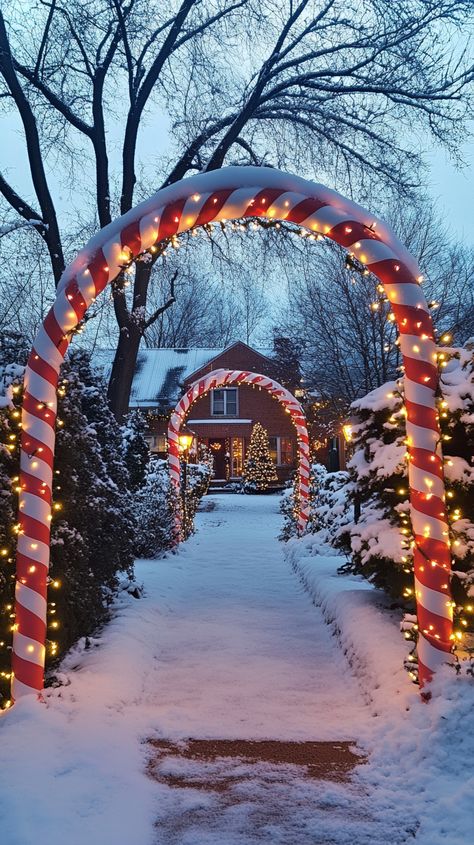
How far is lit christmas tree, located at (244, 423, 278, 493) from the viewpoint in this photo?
32438 mm

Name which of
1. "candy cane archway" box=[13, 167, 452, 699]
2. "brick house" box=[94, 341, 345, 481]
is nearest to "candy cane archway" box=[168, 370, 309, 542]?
"candy cane archway" box=[13, 167, 452, 699]

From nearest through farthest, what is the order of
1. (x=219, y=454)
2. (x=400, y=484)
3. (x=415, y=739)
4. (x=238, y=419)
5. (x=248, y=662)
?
1. (x=415, y=739)
2. (x=248, y=662)
3. (x=400, y=484)
4. (x=238, y=419)
5. (x=219, y=454)

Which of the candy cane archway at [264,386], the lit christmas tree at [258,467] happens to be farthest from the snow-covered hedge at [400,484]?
the lit christmas tree at [258,467]

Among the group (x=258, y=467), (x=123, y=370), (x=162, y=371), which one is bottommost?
(x=258, y=467)

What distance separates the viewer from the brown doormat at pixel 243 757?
11.3 feet

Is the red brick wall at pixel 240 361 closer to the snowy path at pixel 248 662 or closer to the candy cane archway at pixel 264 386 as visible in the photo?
the candy cane archway at pixel 264 386

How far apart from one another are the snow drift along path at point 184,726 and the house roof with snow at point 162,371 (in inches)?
1152

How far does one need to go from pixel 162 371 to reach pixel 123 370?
24.9 m

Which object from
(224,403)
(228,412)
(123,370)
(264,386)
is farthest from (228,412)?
(123,370)

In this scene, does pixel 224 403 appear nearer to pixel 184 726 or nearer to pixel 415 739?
pixel 184 726

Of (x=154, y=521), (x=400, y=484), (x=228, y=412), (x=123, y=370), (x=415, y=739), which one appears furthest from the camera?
(x=228, y=412)

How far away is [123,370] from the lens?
13.7 metres

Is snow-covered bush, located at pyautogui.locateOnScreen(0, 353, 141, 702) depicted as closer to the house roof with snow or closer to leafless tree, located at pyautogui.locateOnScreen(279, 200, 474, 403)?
leafless tree, located at pyautogui.locateOnScreen(279, 200, 474, 403)

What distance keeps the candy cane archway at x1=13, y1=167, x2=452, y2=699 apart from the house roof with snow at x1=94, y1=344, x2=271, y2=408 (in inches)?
1215
